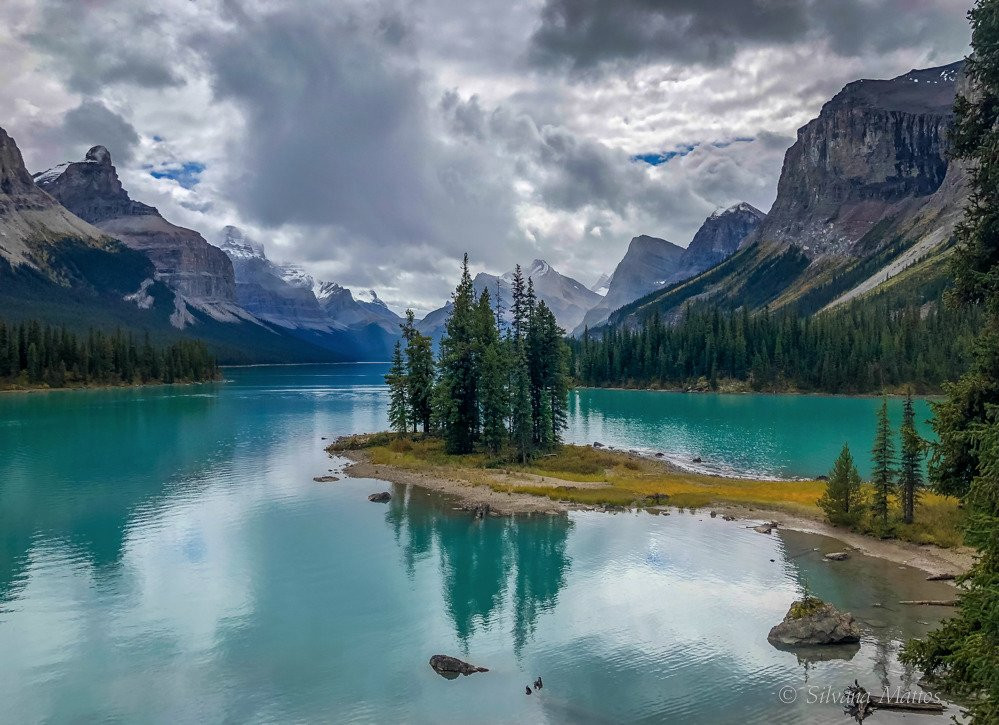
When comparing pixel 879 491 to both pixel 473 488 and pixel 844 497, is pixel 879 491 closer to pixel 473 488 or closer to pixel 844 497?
pixel 844 497

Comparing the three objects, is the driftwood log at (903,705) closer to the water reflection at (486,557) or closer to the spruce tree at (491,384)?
the water reflection at (486,557)

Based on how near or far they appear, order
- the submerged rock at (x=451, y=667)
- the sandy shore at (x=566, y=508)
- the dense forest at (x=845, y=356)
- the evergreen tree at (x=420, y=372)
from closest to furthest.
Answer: the submerged rock at (x=451, y=667) → the sandy shore at (x=566, y=508) → the evergreen tree at (x=420, y=372) → the dense forest at (x=845, y=356)

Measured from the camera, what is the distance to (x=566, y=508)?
53.4m

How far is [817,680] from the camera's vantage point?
24.6 meters

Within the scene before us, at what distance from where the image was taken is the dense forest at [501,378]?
3041 inches

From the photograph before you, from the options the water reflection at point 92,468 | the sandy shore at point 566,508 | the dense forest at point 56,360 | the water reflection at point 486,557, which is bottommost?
the water reflection at point 486,557

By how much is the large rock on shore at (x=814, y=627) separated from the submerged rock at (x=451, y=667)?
43.8 feet

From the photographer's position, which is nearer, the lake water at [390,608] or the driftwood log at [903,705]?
the driftwood log at [903,705]

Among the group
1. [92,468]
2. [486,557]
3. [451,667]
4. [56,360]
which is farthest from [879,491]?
[56,360]

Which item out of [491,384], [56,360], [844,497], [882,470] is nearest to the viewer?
[882,470]

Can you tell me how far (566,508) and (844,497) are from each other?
20.9 meters

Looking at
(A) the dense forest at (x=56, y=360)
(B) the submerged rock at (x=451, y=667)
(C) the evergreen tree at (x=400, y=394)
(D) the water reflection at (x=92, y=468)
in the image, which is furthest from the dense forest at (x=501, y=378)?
(A) the dense forest at (x=56, y=360)

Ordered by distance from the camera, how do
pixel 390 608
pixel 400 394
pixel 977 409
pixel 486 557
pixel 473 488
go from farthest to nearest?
pixel 400 394
pixel 473 488
pixel 486 557
pixel 390 608
pixel 977 409

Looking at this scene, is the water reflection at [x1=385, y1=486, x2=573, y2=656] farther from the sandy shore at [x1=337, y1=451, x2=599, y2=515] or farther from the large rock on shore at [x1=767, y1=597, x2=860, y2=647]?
the large rock on shore at [x1=767, y1=597, x2=860, y2=647]
